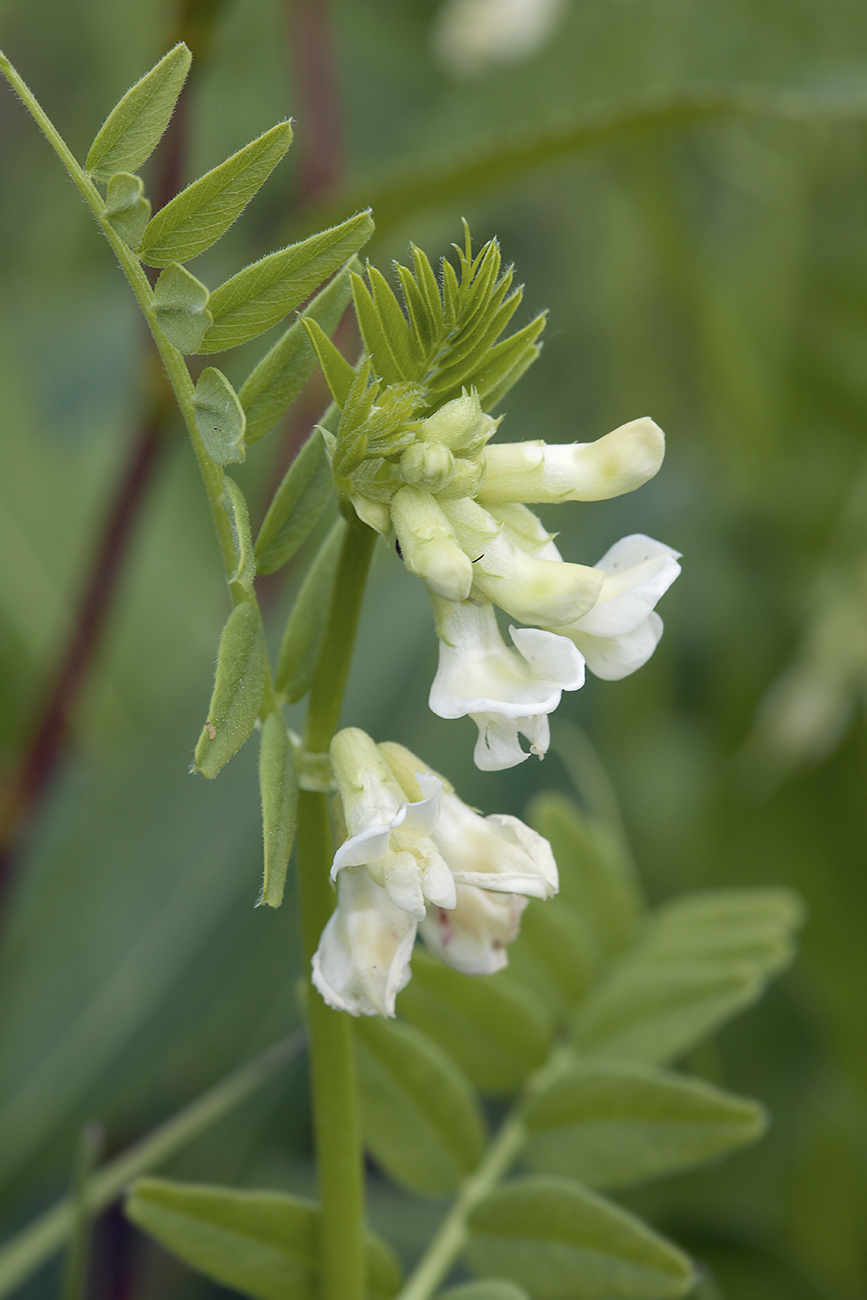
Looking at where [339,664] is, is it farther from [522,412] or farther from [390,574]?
[522,412]

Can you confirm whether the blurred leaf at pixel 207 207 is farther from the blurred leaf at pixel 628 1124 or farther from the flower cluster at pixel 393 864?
the blurred leaf at pixel 628 1124

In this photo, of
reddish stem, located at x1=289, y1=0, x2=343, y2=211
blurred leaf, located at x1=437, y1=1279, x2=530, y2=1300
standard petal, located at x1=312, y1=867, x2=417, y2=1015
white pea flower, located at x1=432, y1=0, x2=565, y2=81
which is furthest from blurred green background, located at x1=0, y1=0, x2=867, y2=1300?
standard petal, located at x1=312, y1=867, x2=417, y2=1015

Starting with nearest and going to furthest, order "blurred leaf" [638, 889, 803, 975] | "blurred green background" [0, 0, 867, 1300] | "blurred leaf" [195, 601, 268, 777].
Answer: "blurred leaf" [195, 601, 268, 777] → "blurred leaf" [638, 889, 803, 975] → "blurred green background" [0, 0, 867, 1300]

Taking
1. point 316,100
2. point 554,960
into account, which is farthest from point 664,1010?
point 316,100

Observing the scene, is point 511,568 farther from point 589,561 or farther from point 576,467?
point 589,561

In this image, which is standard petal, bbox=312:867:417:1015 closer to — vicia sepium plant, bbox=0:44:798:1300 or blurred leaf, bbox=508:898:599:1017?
vicia sepium plant, bbox=0:44:798:1300

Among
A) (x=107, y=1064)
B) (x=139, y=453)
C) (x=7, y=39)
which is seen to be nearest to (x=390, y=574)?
(x=139, y=453)

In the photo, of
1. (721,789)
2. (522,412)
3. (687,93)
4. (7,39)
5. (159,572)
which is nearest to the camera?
(687,93)
